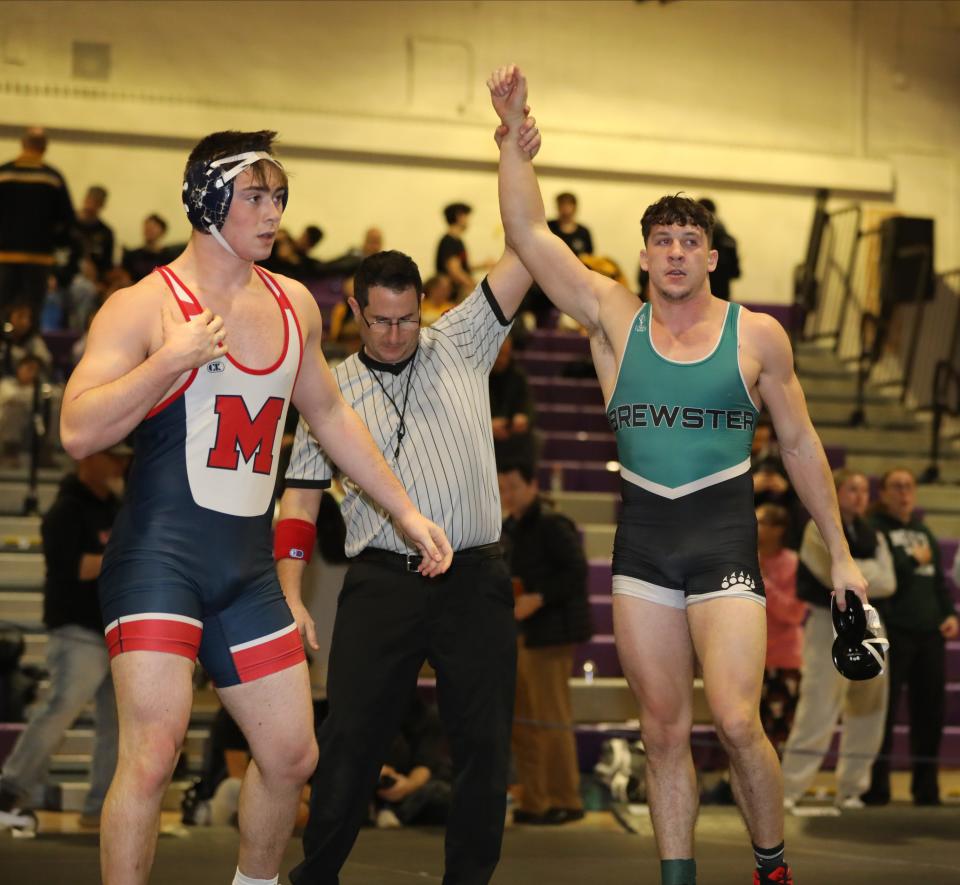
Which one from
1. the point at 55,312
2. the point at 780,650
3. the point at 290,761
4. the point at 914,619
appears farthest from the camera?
the point at 55,312

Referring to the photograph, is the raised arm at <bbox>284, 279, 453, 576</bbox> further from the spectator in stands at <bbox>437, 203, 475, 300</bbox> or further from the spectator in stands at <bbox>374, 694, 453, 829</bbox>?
the spectator in stands at <bbox>437, 203, 475, 300</bbox>

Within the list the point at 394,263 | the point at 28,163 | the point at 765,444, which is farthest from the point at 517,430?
the point at 394,263

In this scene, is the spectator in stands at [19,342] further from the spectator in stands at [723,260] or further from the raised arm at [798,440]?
the raised arm at [798,440]

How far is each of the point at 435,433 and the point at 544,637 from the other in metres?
3.52

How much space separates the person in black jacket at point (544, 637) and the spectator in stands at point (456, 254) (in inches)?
206

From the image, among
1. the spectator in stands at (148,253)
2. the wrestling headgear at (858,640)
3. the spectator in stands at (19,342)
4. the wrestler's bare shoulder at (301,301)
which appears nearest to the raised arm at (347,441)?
the wrestler's bare shoulder at (301,301)

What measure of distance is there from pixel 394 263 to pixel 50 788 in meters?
4.45

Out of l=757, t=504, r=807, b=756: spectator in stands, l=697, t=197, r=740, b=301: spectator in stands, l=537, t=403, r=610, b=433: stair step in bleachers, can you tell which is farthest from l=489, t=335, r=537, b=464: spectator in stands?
l=537, t=403, r=610, b=433: stair step in bleachers

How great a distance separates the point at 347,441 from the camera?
436 centimetres

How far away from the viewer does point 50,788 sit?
8344 millimetres

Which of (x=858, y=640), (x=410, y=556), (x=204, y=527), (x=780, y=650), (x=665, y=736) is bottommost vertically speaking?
(x=780, y=650)

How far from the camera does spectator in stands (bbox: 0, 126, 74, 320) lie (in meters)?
11.8

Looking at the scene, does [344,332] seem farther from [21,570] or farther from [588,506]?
[21,570]

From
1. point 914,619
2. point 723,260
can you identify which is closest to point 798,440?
point 914,619
